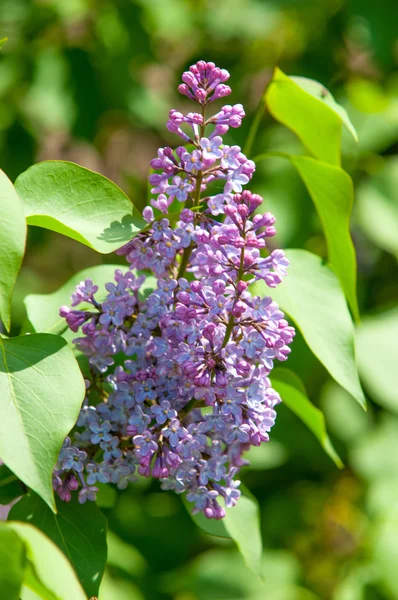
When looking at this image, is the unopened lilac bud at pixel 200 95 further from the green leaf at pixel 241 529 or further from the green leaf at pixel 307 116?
the green leaf at pixel 241 529

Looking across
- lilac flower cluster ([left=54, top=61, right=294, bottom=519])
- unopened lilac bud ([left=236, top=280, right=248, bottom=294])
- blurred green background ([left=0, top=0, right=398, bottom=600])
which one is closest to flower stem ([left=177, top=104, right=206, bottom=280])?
lilac flower cluster ([left=54, top=61, right=294, bottom=519])

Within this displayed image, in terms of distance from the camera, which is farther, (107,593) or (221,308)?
(107,593)

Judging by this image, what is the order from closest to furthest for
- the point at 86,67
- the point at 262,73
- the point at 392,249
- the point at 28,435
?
1. the point at 28,435
2. the point at 392,249
3. the point at 86,67
4. the point at 262,73

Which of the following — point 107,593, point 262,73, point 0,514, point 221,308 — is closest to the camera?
point 221,308

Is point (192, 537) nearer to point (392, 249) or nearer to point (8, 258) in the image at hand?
point (392, 249)

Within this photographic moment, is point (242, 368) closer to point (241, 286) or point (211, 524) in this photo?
point (241, 286)

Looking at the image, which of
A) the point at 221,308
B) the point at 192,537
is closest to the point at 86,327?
the point at 221,308

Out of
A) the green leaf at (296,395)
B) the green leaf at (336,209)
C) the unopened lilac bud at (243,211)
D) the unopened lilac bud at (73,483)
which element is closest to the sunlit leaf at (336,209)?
the green leaf at (336,209)
